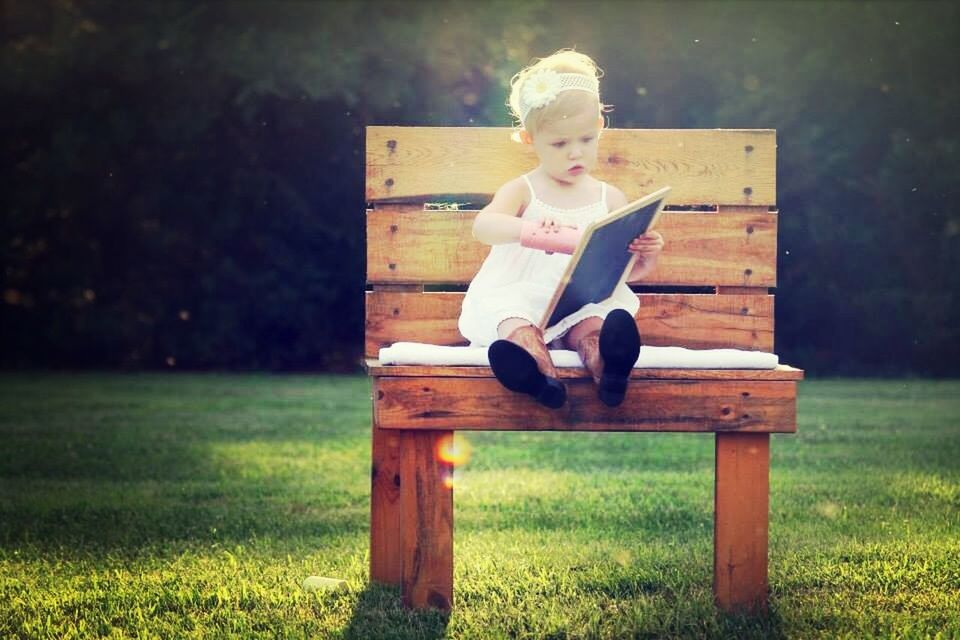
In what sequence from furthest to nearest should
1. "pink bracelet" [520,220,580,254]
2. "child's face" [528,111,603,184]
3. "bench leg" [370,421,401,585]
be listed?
1. "bench leg" [370,421,401,585]
2. "child's face" [528,111,603,184]
3. "pink bracelet" [520,220,580,254]

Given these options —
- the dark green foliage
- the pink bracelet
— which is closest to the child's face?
the pink bracelet

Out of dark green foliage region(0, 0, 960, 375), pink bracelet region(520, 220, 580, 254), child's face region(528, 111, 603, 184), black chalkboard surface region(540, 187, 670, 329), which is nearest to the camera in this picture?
black chalkboard surface region(540, 187, 670, 329)

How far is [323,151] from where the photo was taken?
36.4 ft

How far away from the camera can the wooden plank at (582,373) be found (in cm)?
271

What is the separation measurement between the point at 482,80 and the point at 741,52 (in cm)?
234

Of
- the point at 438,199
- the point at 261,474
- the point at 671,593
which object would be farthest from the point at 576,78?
the point at 261,474

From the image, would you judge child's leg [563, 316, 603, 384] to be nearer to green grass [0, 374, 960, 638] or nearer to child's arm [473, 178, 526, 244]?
child's arm [473, 178, 526, 244]

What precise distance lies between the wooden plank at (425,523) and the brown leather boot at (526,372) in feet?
0.82

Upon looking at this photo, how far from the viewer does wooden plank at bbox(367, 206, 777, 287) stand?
3213 millimetres

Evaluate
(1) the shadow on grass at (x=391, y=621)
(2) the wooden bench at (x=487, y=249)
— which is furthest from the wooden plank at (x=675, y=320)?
(1) the shadow on grass at (x=391, y=621)

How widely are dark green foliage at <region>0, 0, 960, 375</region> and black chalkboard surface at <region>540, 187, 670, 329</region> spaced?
8046mm

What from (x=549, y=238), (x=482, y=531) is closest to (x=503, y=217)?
(x=549, y=238)

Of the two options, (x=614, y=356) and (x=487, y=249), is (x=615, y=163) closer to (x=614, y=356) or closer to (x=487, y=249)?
(x=487, y=249)

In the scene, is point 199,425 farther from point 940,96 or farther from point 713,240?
point 940,96
